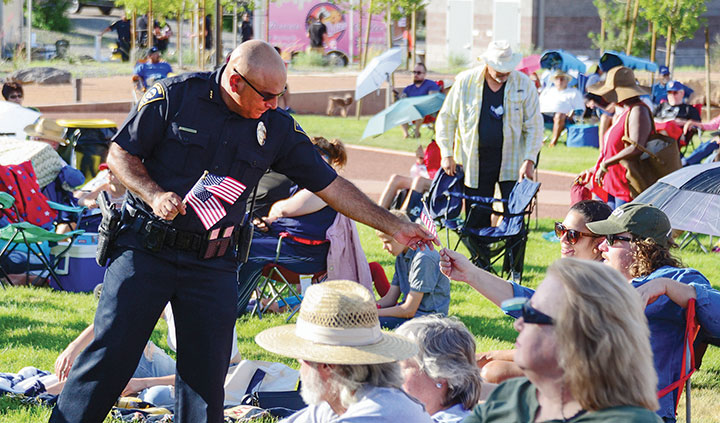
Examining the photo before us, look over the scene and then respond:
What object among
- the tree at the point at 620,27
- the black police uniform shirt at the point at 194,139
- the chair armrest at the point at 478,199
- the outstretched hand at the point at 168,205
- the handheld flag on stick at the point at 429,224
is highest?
the tree at the point at 620,27

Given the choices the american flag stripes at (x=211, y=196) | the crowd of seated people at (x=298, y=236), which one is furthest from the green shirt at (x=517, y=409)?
the crowd of seated people at (x=298, y=236)

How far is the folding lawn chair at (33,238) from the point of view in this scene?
25.4 ft

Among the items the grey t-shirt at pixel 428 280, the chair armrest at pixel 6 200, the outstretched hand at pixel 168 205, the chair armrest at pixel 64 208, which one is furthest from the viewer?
the chair armrest at pixel 64 208

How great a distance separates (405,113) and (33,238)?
5308mm

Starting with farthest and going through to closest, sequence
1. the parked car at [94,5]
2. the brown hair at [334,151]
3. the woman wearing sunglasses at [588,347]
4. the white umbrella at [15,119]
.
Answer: the parked car at [94,5] → the white umbrella at [15,119] → the brown hair at [334,151] → the woman wearing sunglasses at [588,347]

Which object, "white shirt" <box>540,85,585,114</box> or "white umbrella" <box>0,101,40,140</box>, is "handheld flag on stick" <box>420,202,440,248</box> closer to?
"white umbrella" <box>0,101,40,140</box>

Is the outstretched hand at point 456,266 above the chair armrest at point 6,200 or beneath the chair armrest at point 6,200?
above

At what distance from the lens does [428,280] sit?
258 inches

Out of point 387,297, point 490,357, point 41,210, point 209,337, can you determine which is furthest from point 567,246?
point 41,210

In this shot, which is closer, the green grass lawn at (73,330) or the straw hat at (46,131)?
the green grass lawn at (73,330)

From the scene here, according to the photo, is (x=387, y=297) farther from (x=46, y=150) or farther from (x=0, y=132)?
(x=0, y=132)

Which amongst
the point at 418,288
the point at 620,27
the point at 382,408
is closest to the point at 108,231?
the point at 382,408

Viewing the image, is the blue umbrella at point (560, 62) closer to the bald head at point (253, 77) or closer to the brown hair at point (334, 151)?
the brown hair at point (334, 151)

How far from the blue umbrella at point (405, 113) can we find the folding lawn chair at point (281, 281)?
4.14m
